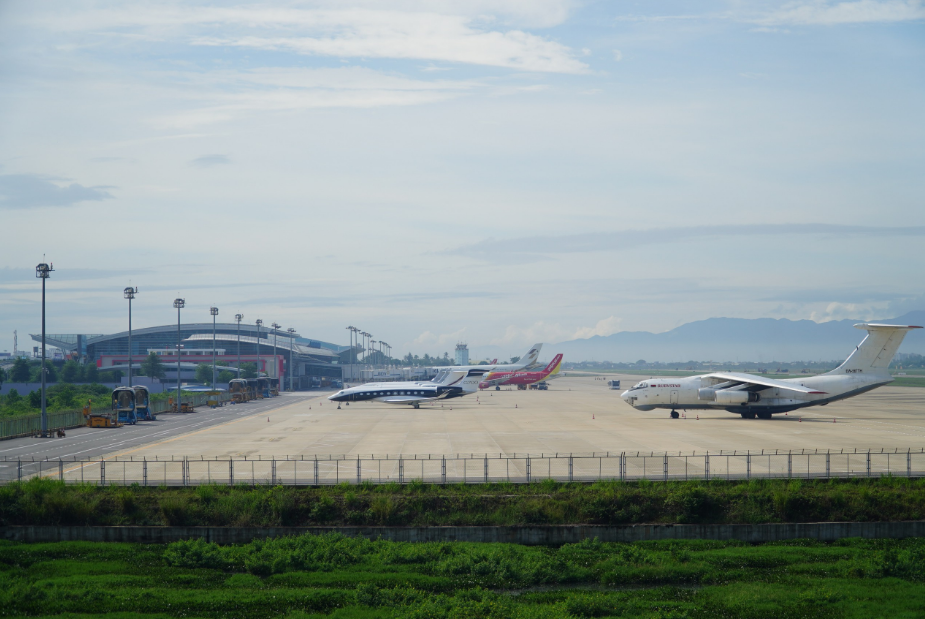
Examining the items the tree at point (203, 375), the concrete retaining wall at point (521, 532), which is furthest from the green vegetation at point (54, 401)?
the tree at point (203, 375)

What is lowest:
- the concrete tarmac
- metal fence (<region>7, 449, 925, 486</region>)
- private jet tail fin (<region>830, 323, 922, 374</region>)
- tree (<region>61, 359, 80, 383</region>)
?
the concrete tarmac

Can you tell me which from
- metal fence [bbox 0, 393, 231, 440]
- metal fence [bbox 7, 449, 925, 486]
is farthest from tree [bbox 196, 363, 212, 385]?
metal fence [bbox 7, 449, 925, 486]

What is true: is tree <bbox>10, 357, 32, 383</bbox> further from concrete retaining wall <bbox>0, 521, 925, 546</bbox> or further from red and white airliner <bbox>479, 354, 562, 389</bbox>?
concrete retaining wall <bbox>0, 521, 925, 546</bbox>

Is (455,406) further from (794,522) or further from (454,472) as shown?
(794,522)

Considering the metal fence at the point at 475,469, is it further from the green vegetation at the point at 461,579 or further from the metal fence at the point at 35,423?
the metal fence at the point at 35,423

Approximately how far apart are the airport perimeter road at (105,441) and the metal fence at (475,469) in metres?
6.21

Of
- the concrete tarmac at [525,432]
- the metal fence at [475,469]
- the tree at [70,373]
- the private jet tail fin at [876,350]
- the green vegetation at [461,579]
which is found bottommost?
the green vegetation at [461,579]

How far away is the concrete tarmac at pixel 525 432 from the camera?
175 ft

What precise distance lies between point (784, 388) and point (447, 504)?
51.2 metres

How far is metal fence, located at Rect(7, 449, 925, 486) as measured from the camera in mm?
39656

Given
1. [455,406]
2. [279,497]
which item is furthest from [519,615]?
[455,406]

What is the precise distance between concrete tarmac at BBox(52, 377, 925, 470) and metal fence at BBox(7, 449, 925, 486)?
4562 millimetres

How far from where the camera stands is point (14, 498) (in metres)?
34.8

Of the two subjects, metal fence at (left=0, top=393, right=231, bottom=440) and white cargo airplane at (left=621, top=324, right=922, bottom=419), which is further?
white cargo airplane at (left=621, top=324, right=922, bottom=419)
